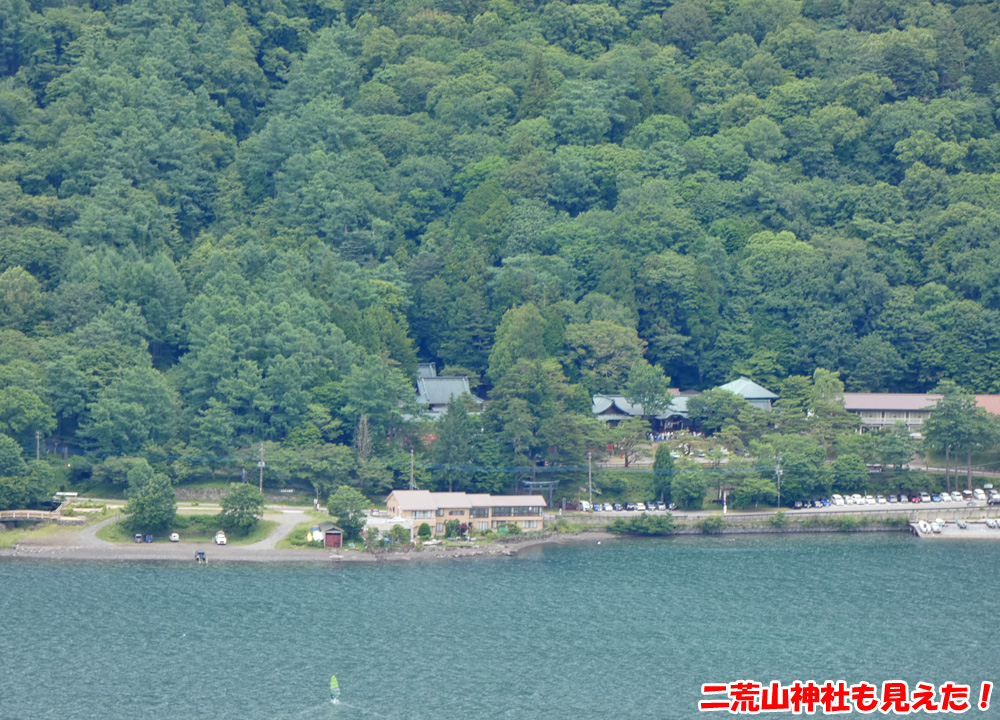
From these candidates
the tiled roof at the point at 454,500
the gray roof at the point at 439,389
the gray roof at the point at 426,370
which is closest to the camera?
the tiled roof at the point at 454,500

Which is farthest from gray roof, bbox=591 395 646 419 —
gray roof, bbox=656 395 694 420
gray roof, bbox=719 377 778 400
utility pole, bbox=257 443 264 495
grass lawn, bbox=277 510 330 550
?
grass lawn, bbox=277 510 330 550

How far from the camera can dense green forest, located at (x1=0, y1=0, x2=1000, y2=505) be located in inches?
3115

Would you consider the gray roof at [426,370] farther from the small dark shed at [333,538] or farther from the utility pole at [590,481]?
the small dark shed at [333,538]

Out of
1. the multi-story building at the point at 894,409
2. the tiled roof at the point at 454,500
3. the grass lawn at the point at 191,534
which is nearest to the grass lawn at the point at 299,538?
the grass lawn at the point at 191,534

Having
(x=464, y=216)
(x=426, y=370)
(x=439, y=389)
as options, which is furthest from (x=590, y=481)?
(x=464, y=216)

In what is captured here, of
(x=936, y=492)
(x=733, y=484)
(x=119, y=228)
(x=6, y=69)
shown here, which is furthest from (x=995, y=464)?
(x=6, y=69)

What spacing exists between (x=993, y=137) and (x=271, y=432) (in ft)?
173

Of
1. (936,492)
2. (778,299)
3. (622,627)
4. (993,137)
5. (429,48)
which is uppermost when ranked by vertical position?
(429,48)

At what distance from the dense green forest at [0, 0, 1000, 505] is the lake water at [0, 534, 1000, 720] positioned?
11.1m

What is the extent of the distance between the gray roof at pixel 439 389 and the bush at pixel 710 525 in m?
16.3

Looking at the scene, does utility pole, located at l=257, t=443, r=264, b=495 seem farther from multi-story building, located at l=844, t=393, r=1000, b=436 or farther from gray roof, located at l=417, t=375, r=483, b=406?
multi-story building, located at l=844, t=393, r=1000, b=436

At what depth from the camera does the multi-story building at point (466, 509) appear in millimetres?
71812

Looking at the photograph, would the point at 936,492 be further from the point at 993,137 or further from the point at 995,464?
the point at 993,137

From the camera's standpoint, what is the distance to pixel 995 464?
267ft
